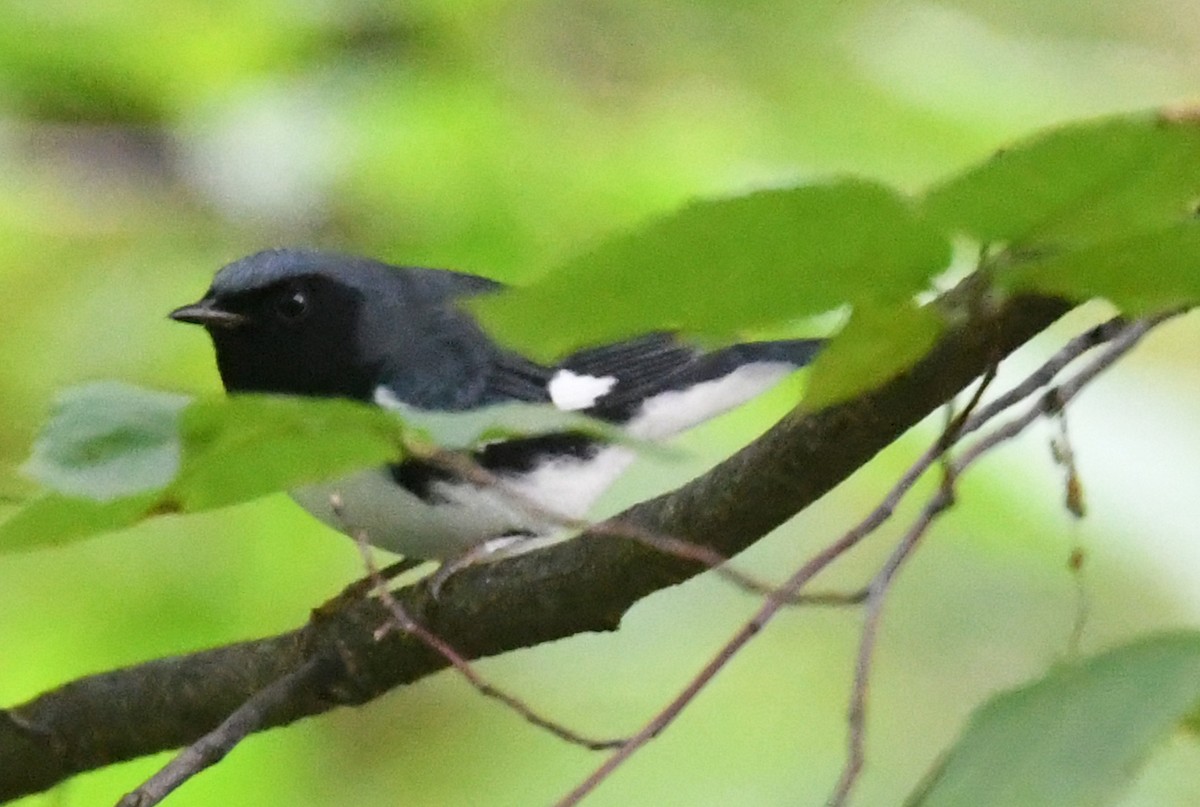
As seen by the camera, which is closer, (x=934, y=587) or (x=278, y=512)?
(x=278, y=512)

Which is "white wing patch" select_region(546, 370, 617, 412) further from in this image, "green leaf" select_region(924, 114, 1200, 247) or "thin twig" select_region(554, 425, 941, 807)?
"green leaf" select_region(924, 114, 1200, 247)

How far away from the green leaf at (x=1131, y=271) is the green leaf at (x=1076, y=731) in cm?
6

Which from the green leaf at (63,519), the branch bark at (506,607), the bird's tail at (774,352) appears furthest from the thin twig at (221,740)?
the bird's tail at (774,352)

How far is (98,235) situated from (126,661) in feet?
1.22

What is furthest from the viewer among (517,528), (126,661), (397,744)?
(397,744)

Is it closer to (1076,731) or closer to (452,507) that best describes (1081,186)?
(1076,731)

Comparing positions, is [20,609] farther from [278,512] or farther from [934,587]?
[934,587]

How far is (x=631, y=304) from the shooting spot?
21 centimetres

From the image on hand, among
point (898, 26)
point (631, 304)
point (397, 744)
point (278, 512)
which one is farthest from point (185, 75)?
point (631, 304)

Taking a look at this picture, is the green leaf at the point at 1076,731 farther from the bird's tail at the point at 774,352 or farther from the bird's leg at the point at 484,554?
the bird's tail at the point at 774,352

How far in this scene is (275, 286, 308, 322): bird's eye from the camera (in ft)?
2.91

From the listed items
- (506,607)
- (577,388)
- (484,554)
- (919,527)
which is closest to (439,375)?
(577,388)

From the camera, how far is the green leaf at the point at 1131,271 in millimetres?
210

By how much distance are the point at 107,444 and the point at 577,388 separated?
0.61 m
